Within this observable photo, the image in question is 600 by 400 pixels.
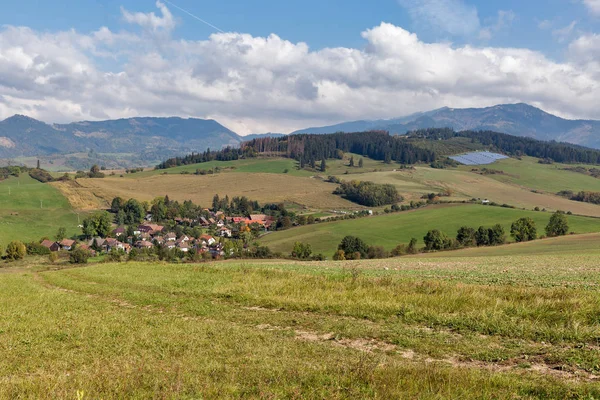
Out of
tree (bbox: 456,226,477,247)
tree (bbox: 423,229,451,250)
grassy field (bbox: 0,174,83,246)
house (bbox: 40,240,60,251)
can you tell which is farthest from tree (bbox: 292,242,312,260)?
grassy field (bbox: 0,174,83,246)

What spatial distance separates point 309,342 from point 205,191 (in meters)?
176

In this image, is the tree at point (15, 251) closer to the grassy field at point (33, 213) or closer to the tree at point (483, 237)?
the grassy field at point (33, 213)

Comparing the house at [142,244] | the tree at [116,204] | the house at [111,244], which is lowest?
the house at [142,244]

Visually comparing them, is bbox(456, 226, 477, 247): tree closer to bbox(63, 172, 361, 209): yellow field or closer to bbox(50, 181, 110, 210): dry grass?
bbox(63, 172, 361, 209): yellow field

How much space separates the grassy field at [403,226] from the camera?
102 m

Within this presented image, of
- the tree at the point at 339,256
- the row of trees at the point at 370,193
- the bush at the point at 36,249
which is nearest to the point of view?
the tree at the point at 339,256

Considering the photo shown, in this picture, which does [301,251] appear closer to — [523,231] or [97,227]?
[523,231]

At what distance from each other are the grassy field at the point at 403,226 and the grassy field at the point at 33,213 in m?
62.9

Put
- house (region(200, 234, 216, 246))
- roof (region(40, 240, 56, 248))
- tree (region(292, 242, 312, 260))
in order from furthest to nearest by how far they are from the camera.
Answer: house (region(200, 234, 216, 246)) → roof (region(40, 240, 56, 248)) → tree (region(292, 242, 312, 260))

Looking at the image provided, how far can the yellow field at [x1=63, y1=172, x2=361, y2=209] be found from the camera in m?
158

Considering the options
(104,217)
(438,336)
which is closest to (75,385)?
(438,336)

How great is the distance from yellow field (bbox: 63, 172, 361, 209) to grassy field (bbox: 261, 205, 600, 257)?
39.4 m

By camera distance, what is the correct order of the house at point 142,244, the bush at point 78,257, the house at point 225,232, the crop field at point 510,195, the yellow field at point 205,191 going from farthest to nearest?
1. the yellow field at point 205,191
2. the crop field at point 510,195
3. the house at point 225,232
4. the house at point 142,244
5. the bush at point 78,257

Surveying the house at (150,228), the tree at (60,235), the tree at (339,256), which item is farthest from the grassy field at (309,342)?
the house at (150,228)
